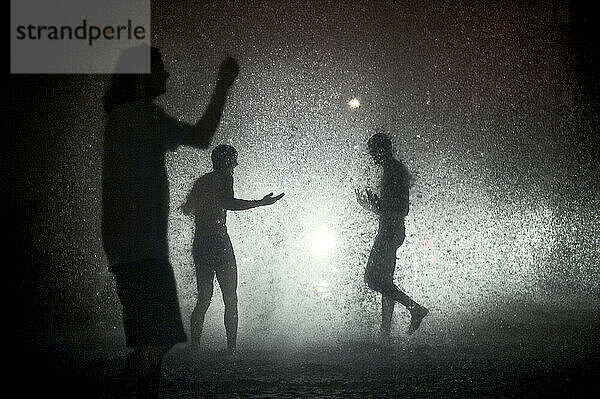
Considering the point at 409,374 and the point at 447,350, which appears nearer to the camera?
the point at 409,374

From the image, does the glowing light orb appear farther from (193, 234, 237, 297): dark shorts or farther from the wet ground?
(193, 234, 237, 297): dark shorts

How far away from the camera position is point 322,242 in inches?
232

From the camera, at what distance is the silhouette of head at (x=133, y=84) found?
2.88 meters

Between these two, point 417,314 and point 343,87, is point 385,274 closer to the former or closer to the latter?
point 417,314

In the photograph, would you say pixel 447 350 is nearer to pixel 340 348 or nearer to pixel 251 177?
pixel 340 348

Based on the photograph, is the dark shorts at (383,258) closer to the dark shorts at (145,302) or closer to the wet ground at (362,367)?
the wet ground at (362,367)

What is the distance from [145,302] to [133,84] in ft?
3.21

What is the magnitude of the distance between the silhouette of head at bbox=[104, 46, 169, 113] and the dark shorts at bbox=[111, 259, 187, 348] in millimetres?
736

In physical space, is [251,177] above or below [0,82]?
below

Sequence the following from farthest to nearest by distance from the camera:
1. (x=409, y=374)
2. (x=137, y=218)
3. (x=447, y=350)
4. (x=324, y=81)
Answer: (x=324, y=81)
(x=447, y=350)
(x=409, y=374)
(x=137, y=218)

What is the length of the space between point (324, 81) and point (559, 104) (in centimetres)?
244

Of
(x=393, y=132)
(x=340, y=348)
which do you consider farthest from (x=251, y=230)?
(x=340, y=348)

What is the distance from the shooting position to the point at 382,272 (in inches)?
176

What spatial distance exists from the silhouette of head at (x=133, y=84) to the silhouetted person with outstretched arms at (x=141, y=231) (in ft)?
0.06
